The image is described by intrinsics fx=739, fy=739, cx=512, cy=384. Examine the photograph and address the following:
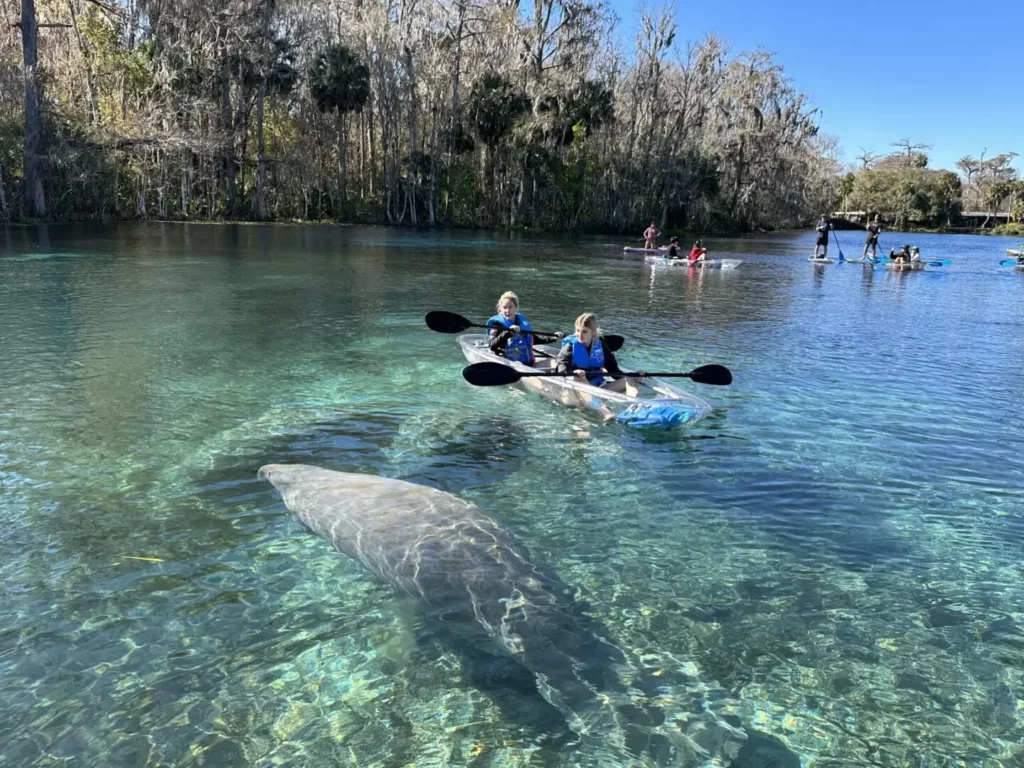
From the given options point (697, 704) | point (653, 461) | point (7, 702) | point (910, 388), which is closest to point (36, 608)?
point (7, 702)

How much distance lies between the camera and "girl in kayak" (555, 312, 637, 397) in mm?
9797

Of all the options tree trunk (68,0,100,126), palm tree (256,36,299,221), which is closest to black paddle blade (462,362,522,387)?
palm tree (256,36,299,221)

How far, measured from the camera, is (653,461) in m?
8.23

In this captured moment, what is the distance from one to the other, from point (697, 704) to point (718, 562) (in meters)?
1.77

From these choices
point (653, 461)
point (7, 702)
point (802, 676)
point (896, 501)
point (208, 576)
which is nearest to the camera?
point (7, 702)

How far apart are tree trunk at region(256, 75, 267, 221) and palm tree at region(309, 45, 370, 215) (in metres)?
3.32

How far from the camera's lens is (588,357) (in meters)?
9.91

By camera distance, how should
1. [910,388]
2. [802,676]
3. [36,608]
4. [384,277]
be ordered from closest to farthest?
[802,676], [36,608], [910,388], [384,277]

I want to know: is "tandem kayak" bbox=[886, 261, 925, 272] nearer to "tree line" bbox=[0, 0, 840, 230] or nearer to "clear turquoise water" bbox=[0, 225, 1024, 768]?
"clear turquoise water" bbox=[0, 225, 1024, 768]

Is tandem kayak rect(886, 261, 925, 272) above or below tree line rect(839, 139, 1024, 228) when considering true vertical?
below

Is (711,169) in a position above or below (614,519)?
above

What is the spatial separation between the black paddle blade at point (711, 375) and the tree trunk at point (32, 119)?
42.7 meters

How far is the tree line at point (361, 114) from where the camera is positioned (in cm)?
4394

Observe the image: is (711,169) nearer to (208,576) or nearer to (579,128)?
(579,128)
